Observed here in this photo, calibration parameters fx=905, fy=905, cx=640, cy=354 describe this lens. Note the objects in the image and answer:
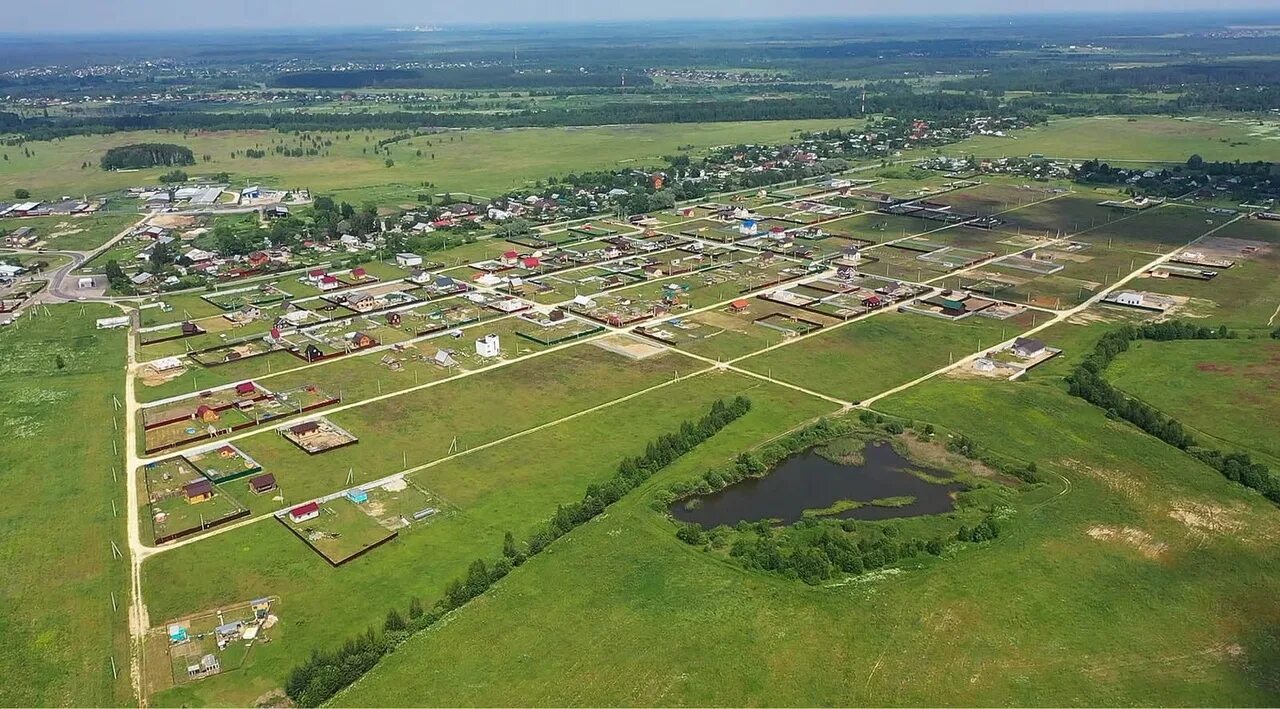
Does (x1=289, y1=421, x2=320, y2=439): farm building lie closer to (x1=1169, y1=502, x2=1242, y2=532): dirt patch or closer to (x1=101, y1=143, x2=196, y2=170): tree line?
(x1=1169, y1=502, x2=1242, y2=532): dirt patch

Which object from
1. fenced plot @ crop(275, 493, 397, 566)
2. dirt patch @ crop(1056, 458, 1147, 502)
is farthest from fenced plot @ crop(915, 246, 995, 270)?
fenced plot @ crop(275, 493, 397, 566)

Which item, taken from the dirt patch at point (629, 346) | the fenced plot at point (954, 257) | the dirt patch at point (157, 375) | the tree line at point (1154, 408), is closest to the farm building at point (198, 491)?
the dirt patch at point (157, 375)

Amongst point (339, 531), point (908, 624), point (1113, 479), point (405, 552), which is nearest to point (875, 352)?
point (1113, 479)

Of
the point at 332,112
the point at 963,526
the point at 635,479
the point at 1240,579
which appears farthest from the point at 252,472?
the point at 332,112

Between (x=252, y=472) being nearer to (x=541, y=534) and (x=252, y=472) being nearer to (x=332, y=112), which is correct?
(x=541, y=534)

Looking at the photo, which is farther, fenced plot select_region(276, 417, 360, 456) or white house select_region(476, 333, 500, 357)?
white house select_region(476, 333, 500, 357)

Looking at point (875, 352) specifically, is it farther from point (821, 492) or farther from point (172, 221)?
point (172, 221)
